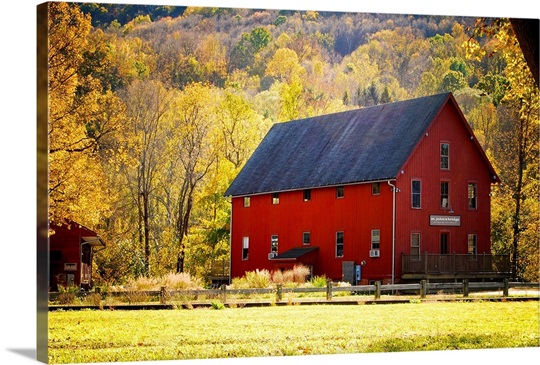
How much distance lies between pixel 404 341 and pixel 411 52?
7166 mm

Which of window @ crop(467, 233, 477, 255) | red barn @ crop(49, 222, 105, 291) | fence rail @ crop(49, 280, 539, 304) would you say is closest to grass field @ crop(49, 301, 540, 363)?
fence rail @ crop(49, 280, 539, 304)

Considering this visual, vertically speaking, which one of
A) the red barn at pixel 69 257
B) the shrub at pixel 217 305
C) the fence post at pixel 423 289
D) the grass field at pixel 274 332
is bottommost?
the grass field at pixel 274 332

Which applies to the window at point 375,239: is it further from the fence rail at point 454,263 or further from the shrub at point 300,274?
the shrub at point 300,274

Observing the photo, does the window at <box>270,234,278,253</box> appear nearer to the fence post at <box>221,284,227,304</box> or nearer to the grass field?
the fence post at <box>221,284,227,304</box>

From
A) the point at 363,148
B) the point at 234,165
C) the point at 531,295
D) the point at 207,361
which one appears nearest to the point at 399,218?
the point at 363,148

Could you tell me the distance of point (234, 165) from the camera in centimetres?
3756

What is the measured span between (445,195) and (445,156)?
52.2 inches

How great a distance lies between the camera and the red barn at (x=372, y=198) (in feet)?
100

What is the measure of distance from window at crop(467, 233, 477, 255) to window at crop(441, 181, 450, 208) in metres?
1.39

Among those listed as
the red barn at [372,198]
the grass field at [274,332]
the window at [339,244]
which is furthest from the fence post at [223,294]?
the window at [339,244]

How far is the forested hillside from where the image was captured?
78.3ft

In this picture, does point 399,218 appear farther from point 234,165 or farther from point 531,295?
point 234,165

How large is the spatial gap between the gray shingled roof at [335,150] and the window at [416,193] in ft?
2.20

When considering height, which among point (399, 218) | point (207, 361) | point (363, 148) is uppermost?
point (363, 148)
